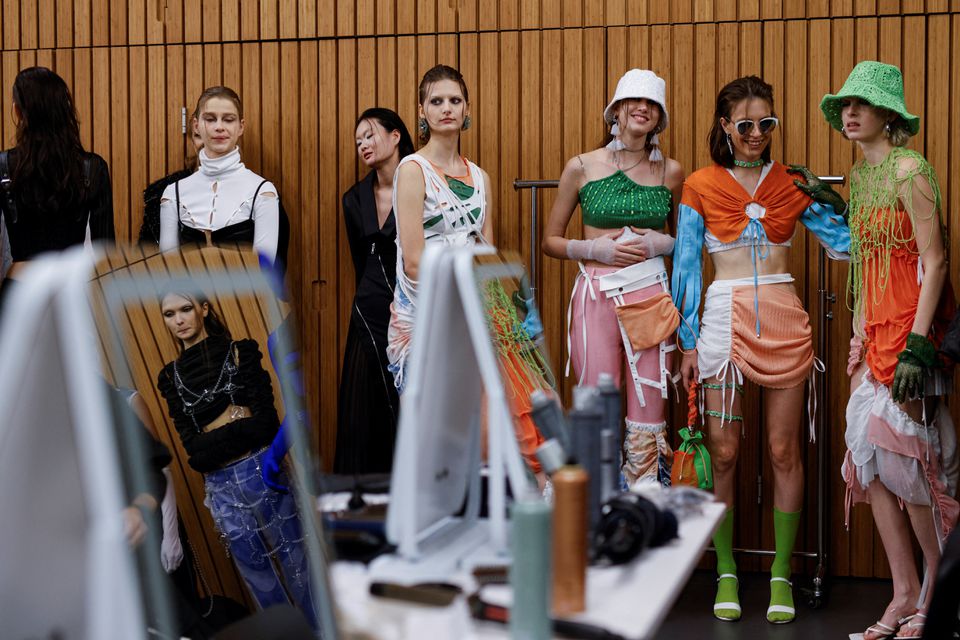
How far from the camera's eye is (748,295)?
12.9ft

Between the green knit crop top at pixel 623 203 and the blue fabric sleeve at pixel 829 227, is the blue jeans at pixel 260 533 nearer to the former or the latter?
the green knit crop top at pixel 623 203

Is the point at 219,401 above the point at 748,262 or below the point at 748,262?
below

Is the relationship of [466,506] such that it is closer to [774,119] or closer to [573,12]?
[774,119]

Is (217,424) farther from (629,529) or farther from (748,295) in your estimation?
(748,295)

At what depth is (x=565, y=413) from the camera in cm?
205

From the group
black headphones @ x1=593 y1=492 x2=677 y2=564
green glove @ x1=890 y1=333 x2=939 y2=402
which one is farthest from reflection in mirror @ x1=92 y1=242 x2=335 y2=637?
green glove @ x1=890 y1=333 x2=939 y2=402

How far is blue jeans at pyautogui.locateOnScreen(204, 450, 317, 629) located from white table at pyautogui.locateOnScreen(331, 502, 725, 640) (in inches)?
3.7

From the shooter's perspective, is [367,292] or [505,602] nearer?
[505,602]

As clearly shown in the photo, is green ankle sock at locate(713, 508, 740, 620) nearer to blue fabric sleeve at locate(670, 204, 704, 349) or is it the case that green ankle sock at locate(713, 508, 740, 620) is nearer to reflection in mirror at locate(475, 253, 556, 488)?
blue fabric sleeve at locate(670, 204, 704, 349)

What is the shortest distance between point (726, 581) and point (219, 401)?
2918 millimetres

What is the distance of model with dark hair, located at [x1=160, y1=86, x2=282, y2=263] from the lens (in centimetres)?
462

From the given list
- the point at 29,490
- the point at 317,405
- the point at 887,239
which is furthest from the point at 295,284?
the point at 29,490

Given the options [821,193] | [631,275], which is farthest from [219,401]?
[821,193]

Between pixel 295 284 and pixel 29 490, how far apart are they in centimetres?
394
